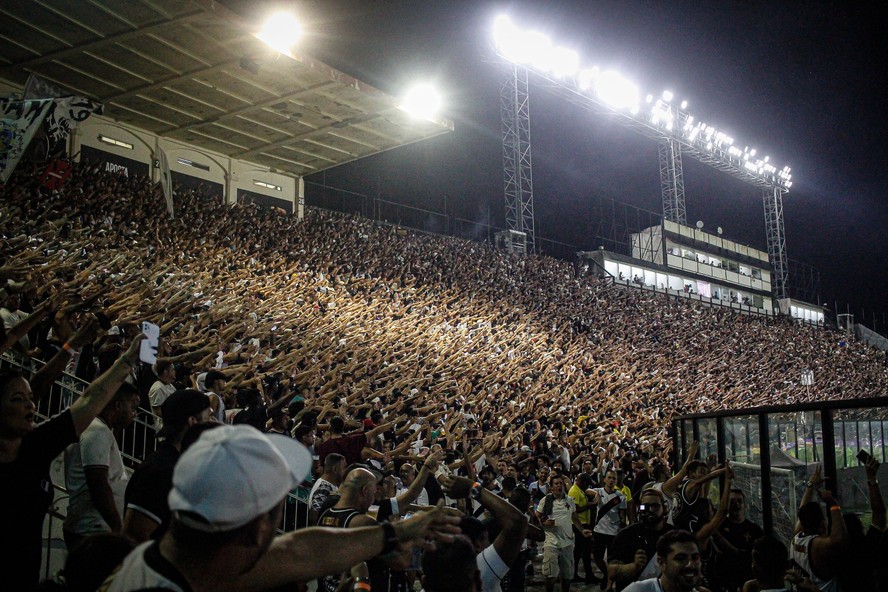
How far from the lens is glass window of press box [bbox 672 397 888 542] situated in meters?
5.33

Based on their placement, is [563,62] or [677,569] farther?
[563,62]

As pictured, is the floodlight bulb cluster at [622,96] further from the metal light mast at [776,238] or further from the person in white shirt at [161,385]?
the person in white shirt at [161,385]

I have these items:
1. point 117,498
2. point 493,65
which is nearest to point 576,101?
point 493,65

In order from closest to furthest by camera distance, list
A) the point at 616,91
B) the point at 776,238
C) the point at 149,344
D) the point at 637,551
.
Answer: the point at 149,344 < the point at 637,551 < the point at 616,91 < the point at 776,238

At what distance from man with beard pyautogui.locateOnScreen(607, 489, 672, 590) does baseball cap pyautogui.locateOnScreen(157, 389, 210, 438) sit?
317 centimetres

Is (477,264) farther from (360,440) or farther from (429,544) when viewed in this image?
(429,544)

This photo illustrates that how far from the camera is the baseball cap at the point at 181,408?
11.7 ft

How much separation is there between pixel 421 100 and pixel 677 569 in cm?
2050

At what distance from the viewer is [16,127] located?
46.4 ft

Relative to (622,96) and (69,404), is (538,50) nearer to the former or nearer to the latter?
(622,96)

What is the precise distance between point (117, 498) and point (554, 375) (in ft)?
58.6

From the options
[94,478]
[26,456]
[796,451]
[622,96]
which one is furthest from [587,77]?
[26,456]

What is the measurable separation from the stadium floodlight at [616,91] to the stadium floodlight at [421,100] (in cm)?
1698

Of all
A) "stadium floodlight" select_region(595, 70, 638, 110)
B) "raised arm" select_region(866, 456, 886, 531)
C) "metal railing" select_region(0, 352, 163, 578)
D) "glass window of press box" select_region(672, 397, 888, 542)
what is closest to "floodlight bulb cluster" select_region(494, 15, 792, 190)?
"stadium floodlight" select_region(595, 70, 638, 110)
